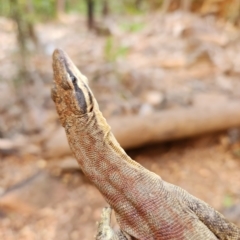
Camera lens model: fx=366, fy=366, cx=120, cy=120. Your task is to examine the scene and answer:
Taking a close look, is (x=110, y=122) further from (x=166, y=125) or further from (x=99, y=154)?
(x=99, y=154)

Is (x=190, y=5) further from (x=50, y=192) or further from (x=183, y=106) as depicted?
(x=50, y=192)

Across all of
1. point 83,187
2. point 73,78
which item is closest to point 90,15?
point 83,187

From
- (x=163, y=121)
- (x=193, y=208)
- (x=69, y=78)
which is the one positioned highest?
(x=69, y=78)

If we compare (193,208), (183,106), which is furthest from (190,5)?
(193,208)

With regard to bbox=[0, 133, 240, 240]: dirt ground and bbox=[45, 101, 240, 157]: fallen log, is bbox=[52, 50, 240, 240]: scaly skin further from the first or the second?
bbox=[45, 101, 240, 157]: fallen log

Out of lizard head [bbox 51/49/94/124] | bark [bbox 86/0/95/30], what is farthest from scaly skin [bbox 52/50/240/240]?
bark [bbox 86/0/95/30]

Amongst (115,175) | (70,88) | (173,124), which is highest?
(70,88)

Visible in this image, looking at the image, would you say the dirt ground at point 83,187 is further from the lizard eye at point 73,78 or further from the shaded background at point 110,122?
the lizard eye at point 73,78
